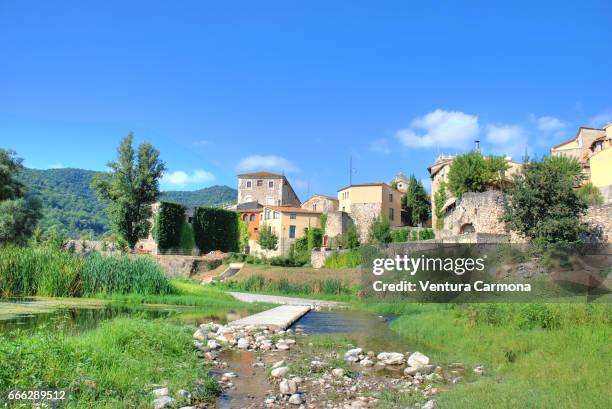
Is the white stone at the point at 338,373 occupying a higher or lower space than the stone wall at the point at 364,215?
lower

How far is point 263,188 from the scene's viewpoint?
73.9 meters

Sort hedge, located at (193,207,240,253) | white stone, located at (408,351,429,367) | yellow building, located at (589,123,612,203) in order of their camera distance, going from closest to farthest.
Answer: white stone, located at (408,351,429,367) < yellow building, located at (589,123,612,203) < hedge, located at (193,207,240,253)

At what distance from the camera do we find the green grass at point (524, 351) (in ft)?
22.8

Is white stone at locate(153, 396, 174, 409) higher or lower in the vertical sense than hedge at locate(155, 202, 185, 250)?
lower

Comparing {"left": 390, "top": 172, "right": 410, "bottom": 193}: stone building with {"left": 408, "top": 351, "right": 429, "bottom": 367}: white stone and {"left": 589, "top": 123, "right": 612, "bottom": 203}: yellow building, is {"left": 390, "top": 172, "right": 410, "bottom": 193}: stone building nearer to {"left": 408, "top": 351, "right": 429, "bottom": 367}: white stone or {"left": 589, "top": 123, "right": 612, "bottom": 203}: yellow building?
{"left": 589, "top": 123, "right": 612, "bottom": 203}: yellow building

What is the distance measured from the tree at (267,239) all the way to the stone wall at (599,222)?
121 feet

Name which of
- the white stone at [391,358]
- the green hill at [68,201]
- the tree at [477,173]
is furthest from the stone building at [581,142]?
the green hill at [68,201]

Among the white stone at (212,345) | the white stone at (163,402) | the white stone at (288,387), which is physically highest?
the white stone at (163,402)

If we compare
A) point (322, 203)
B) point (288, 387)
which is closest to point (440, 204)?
point (322, 203)

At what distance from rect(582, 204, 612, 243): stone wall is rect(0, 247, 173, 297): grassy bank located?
80.3ft

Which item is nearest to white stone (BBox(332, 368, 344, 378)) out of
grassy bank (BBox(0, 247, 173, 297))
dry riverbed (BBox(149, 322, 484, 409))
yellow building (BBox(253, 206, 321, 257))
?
dry riverbed (BBox(149, 322, 484, 409))

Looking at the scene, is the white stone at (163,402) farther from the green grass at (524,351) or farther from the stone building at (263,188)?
the stone building at (263,188)

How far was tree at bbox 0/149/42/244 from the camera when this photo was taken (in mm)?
37188

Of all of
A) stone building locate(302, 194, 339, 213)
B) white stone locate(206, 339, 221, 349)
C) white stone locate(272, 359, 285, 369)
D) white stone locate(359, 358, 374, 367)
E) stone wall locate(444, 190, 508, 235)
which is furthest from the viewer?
stone building locate(302, 194, 339, 213)
